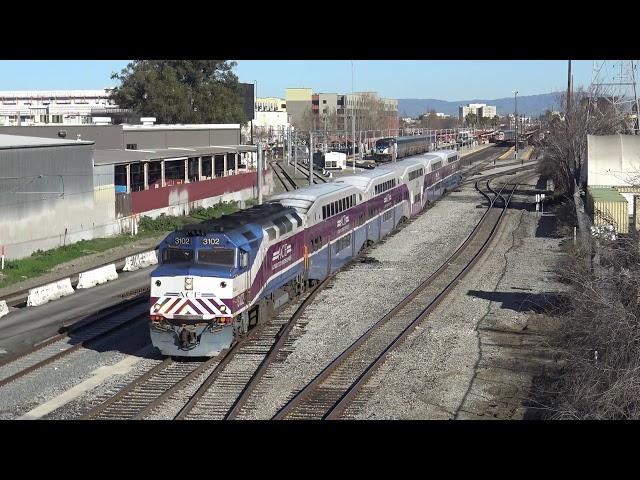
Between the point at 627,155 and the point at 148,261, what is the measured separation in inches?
1050

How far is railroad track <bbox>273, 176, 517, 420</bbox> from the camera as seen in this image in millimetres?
14359

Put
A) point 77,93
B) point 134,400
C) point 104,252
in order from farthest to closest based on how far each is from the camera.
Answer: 1. point 77,93
2. point 104,252
3. point 134,400

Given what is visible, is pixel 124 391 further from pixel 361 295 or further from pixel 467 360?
pixel 361 295

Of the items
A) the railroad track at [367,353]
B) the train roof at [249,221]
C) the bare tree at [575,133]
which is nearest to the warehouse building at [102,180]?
the train roof at [249,221]

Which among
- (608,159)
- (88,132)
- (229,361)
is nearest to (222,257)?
(229,361)

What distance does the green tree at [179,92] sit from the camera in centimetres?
8162

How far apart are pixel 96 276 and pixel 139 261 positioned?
352cm

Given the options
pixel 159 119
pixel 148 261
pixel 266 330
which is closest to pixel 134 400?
pixel 266 330

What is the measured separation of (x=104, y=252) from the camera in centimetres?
3550

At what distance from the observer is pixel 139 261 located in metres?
31.2

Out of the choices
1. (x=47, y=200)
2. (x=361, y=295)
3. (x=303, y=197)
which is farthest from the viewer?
(x=47, y=200)
